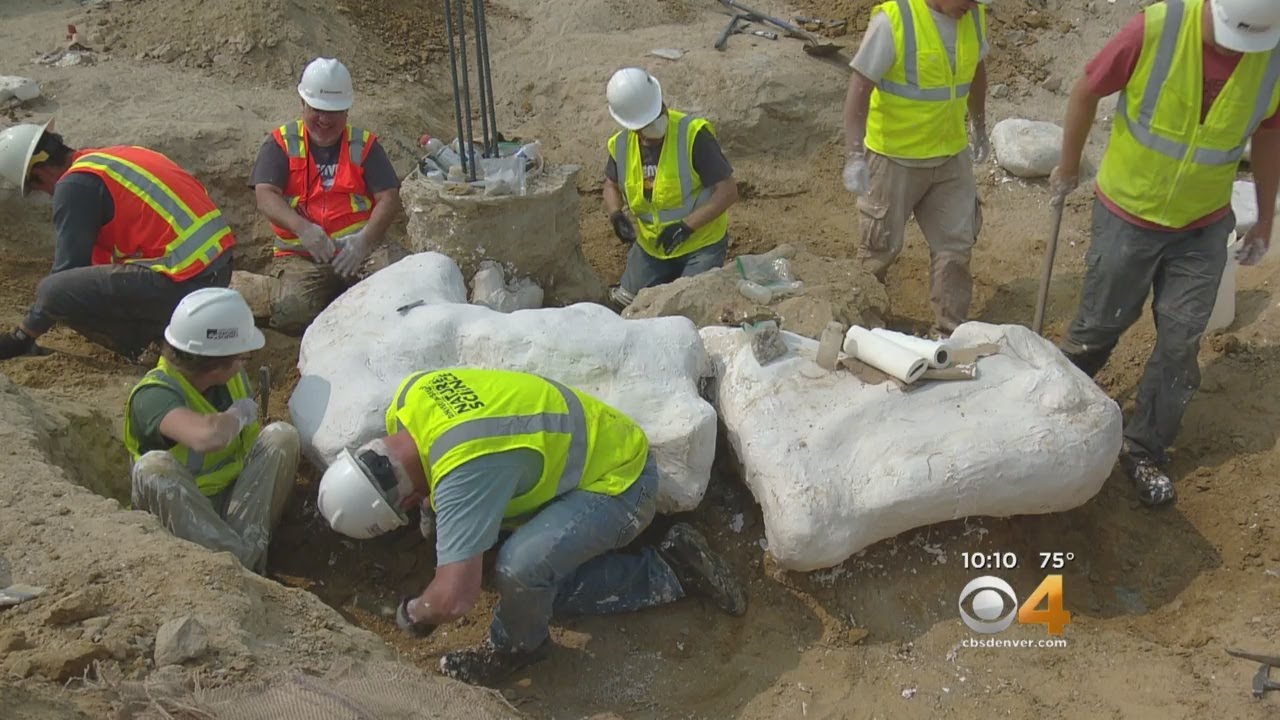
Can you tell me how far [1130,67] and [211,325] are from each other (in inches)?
138

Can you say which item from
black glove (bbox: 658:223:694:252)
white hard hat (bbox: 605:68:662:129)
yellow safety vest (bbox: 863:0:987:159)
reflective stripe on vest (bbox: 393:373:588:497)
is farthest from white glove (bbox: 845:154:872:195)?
reflective stripe on vest (bbox: 393:373:588:497)

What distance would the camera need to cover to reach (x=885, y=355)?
4.09 m

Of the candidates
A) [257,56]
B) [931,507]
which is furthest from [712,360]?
[257,56]

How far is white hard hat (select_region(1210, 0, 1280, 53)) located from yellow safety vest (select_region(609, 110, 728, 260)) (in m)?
2.28

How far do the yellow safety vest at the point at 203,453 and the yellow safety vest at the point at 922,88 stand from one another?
312cm

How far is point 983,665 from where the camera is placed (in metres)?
3.73

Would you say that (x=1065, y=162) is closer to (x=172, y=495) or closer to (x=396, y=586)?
(x=396, y=586)

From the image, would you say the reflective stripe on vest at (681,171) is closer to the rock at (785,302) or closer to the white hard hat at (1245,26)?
the rock at (785,302)

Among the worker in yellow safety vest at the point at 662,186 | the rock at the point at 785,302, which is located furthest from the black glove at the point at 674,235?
the rock at the point at 785,302

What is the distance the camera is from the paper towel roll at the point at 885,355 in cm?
401

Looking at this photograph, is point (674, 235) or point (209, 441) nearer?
point (209, 441)

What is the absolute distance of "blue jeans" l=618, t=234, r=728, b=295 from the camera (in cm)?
569

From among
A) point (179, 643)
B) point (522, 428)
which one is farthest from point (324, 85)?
point (179, 643)

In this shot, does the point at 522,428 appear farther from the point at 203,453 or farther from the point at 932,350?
the point at 932,350
